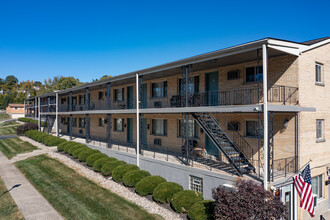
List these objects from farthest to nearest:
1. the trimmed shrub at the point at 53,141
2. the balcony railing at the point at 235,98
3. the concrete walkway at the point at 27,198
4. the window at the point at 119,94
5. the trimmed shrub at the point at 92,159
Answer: the trimmed shrub at the point at 53,141, the window at the point at 119,94, the trimmed shrub at the point at 92,159, the balcony railing at the point at 235,98, the concrete walkway at the point at 27,198

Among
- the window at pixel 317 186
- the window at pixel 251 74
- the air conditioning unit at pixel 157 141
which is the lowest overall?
the window at pixel 317 186

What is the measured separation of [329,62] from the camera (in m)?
13.8

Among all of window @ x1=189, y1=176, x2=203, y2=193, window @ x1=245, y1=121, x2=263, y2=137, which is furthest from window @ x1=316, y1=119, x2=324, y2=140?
window @ x1=189, y1=176, x2=203, y2=193

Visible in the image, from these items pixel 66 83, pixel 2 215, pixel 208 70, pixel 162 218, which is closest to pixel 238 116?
pixel 208 70

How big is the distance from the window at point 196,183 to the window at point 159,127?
6539mm

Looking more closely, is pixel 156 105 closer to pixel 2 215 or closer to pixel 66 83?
pixel 2 215

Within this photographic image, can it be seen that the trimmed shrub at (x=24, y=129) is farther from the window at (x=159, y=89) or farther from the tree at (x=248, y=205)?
the tree at (x=248, y=205)

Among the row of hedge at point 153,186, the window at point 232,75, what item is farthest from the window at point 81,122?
the window at point 232,75

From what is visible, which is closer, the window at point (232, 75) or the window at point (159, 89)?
the window at point (232, 75)

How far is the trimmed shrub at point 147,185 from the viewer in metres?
12.8

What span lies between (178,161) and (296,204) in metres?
6.35

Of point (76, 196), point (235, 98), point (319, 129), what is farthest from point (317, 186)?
point (76, 196)

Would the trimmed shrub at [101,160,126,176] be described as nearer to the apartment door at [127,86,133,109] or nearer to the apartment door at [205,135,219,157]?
the apartment door at [205,135,219,157]

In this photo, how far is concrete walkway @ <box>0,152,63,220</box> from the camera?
1051 cm
